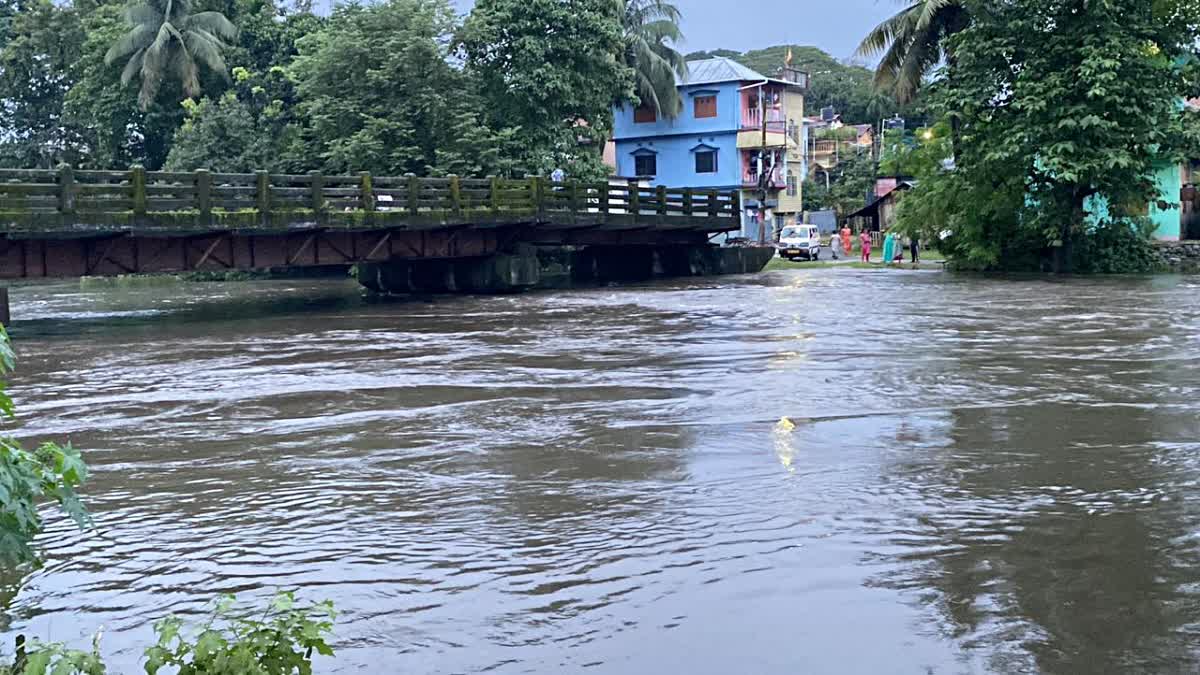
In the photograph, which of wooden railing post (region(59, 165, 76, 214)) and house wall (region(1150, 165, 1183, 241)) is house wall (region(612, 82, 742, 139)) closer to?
house wall (region(1150, 165, 1183, 241))

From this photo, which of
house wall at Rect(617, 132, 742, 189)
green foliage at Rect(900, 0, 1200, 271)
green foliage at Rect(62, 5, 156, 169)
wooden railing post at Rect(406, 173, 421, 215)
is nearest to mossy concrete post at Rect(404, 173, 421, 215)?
wooden railing post at Rect(406, 173, 421, 215)

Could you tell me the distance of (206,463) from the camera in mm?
10984

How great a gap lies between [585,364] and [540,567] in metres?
9.91

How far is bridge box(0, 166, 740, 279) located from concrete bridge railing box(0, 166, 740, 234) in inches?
1.0

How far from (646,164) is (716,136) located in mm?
3940

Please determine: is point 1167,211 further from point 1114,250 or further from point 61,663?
point 61,663

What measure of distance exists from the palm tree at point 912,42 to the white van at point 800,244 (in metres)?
9.72

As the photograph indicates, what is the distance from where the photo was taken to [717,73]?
212ft

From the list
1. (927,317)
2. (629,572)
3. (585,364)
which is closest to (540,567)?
(629,572)

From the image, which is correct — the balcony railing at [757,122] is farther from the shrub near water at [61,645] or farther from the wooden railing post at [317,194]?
the shrub near water at [61,645]

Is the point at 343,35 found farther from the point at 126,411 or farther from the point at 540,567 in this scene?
the point at 540,567

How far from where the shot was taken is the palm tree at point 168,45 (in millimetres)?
49438

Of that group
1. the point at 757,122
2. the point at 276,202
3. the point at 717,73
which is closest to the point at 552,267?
the point at 757,122

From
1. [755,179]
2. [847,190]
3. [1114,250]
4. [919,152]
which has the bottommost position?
[1114,250]
